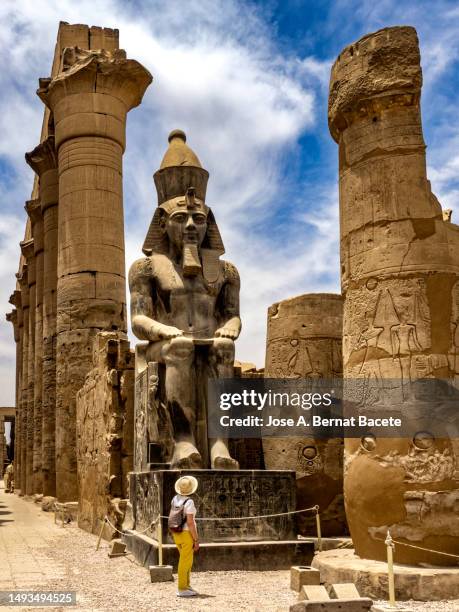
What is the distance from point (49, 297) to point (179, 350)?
442 inches

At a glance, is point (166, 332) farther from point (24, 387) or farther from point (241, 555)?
point (24, 387)

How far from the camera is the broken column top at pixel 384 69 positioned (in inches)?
250

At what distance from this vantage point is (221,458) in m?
8.09

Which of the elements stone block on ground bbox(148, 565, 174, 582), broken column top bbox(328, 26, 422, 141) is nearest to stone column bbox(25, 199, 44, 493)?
stone block on ground bbox(148, 565, 174, 582)

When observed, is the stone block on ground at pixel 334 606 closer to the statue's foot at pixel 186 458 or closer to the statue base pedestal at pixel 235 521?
the statue base pedestal at pixel 235 521

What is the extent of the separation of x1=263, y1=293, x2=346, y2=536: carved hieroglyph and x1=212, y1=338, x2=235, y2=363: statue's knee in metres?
1.69

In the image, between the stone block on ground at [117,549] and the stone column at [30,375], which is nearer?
the stone block on ground at [117,549]

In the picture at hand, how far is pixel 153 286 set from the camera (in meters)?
9.01

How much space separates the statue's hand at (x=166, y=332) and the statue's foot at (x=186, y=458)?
1.15 m

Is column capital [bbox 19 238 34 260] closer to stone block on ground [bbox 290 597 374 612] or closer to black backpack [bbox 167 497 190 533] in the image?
black backpack [bbox 167 497 190 533]

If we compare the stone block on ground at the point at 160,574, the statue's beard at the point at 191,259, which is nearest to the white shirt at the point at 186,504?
the stone block on ground at the point at 160,574

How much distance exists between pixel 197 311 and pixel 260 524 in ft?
8.02

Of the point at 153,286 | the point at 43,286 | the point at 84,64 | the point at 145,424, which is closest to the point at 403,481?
the point at 145,424

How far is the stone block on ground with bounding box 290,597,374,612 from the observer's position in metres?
4.82
